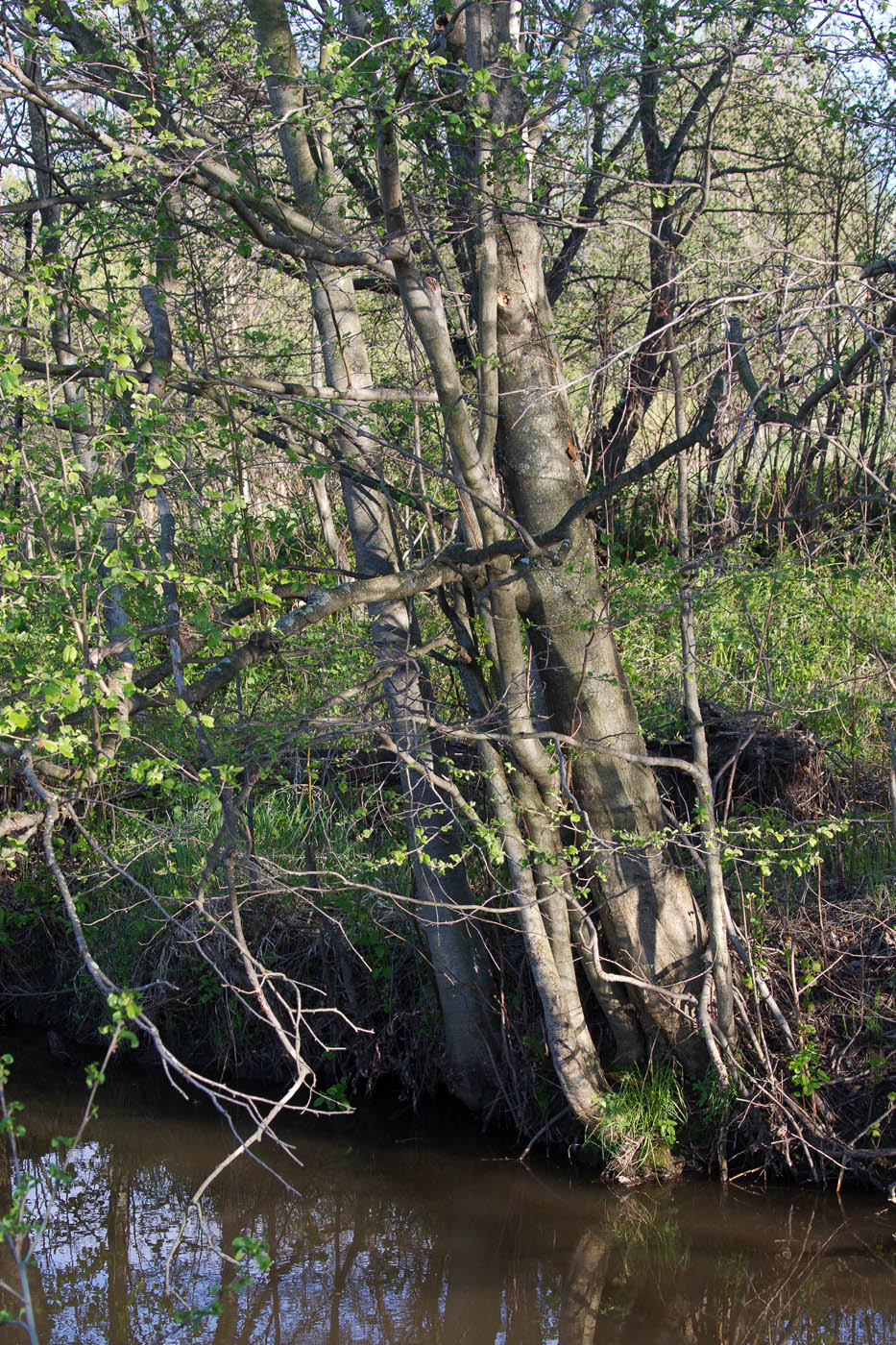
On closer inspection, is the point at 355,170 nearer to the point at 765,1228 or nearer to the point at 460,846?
the point at 460,846

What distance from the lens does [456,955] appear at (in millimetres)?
6105

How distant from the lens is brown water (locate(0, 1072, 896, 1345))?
4738mm

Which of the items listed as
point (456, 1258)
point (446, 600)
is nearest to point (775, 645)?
point (446, 600)

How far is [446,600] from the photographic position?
18.3ft

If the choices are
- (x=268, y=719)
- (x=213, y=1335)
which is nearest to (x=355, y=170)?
(x=268, y=719)

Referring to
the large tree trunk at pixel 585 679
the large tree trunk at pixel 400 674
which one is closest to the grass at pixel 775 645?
the large tree trunk at pixel 585 679

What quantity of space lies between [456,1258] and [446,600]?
2.98 meters

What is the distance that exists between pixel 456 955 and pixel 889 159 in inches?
250

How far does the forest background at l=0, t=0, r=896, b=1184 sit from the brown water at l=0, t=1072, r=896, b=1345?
1.07ft

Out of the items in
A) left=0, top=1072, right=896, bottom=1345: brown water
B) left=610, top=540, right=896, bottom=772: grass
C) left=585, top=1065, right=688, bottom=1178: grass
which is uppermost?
left=610, top=540, right=896, bottom=772: grass

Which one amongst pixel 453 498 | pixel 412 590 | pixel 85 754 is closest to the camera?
pixel 85 754

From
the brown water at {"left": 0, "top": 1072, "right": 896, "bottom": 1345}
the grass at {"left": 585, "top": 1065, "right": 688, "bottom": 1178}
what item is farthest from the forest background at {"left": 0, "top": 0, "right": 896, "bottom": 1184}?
the brown water at {"left": 0, "top": 1072, "right": 896, "bottom": 1345}

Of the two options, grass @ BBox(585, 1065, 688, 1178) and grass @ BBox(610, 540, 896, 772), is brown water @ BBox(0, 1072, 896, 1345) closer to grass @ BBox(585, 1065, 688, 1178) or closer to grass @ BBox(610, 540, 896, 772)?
grass @ BBox(585, 1065, 688, 1178)

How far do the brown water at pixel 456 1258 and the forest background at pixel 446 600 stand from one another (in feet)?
1.07
